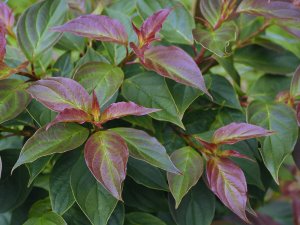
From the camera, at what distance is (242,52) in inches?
43.4

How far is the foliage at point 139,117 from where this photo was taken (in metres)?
0.73

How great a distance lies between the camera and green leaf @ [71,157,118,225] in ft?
2.47

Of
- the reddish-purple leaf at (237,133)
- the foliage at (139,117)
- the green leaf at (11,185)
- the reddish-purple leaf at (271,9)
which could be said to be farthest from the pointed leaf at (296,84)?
the green leaf at (11,185)

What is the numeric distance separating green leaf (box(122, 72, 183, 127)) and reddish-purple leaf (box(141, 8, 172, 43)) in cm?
8

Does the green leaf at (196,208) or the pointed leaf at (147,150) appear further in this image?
the green leaf at (196,208)

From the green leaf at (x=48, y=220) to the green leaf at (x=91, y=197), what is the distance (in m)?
0.05

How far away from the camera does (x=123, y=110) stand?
2.37ft

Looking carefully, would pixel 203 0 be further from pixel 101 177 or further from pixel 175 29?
pixel 101 177

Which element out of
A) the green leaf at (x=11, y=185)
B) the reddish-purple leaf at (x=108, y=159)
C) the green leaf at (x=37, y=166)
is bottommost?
the green leaf at (x=11, y=185)

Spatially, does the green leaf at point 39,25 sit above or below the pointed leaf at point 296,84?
above

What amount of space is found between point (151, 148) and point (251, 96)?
421 mm

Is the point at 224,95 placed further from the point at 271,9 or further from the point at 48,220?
the point at 48,220

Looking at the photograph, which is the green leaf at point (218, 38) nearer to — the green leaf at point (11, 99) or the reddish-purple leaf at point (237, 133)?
the reddish-purple leaf at point (237, 133)

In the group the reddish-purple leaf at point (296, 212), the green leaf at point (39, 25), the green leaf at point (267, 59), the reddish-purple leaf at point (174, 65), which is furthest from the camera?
the reddish-purple leaf at point (296, 212)
